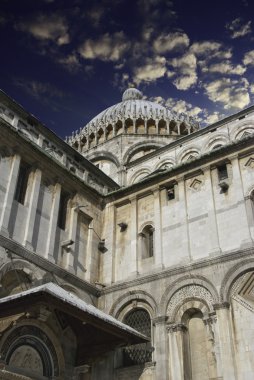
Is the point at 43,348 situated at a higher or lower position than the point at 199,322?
lower

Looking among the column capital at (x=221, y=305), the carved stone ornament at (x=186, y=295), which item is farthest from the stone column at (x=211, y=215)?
the column capital at (x=221, y=305)

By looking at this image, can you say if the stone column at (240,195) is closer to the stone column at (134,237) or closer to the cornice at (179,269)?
the cornice at (179,269)

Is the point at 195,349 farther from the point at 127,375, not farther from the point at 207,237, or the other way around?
the point at 207,237

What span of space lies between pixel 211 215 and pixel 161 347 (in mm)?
5429

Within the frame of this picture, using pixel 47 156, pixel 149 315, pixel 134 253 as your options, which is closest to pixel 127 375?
pixel 149 315

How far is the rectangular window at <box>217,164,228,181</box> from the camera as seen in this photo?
741 inches

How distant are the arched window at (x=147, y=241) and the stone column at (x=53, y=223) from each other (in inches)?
153

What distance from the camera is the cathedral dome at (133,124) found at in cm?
3222

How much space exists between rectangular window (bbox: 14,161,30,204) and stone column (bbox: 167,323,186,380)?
7.61 m

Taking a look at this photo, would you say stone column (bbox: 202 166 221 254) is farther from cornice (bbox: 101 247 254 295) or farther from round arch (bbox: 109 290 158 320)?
round arch (bbox: 109 290 158 320)

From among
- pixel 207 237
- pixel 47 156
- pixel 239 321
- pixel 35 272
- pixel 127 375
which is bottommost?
pixel 127 375

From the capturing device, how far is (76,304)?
13117mm

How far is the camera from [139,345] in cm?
1706

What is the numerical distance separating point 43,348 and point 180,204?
8207 mm
